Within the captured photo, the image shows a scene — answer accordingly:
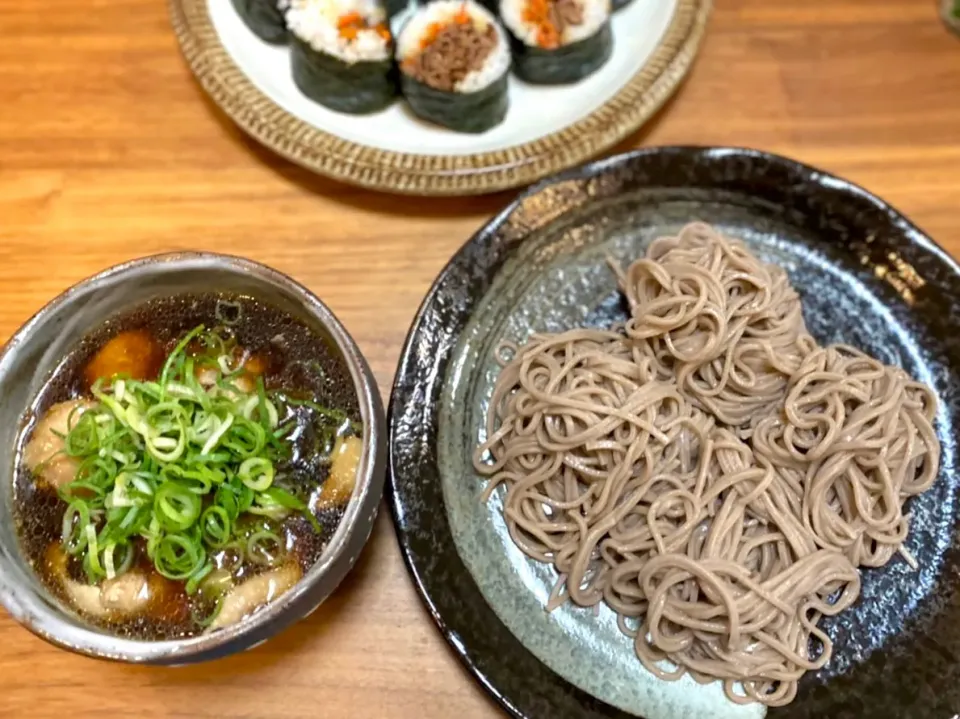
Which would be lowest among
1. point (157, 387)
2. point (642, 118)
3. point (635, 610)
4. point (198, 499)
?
point (635, 610)

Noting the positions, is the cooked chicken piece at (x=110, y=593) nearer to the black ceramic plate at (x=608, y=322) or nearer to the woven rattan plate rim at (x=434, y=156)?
the black ceramic plate at (x=608, y=322)

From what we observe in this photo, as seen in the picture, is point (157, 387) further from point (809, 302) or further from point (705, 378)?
point (809, 302)

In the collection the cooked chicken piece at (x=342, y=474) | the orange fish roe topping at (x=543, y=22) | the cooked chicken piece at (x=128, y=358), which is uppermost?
the orange fish roe topping at (x=543, y=22)

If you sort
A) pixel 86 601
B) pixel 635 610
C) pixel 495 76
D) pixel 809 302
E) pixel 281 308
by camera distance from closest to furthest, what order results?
pixel 86 601 < pixel 281 308 < pixel 635 610 < pixel 809 302 < pixel 495 76

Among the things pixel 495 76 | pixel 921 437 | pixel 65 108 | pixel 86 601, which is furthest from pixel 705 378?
pixel 65 108

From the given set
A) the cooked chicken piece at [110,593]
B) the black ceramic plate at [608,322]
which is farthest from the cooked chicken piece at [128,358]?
the black ceramic plate at [608,322]

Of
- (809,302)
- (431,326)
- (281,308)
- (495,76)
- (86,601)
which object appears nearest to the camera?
(86,601)

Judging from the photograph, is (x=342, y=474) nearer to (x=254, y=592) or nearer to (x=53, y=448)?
(x=254, y=592)

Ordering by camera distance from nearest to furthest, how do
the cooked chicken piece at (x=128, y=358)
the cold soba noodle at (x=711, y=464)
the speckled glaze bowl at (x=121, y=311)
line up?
the speckled glaze bowl at (x=121, y=311) < the cooked chicken piece at (x=128, y=358) < the cold soba noodle at (x=711, y=464)
